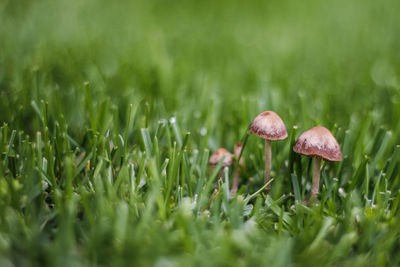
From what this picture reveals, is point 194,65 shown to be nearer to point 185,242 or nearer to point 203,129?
point 203,129

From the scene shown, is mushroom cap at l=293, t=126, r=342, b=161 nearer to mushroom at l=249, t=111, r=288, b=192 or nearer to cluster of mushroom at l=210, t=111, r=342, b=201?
cluster of mushroom at l=210, t=111, r=342, b=201

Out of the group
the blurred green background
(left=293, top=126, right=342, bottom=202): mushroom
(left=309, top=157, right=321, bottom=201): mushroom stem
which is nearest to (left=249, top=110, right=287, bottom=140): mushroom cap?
(left=293, top=126, right=342, bottom=202): mushroom

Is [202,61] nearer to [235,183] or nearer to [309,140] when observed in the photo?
[235,183]

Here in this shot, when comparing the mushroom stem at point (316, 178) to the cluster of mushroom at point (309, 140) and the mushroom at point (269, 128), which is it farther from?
the mushroom at point (269, 128)

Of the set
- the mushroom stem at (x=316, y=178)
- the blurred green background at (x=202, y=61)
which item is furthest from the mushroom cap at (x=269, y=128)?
the blurred green background at (x=202, y=61)

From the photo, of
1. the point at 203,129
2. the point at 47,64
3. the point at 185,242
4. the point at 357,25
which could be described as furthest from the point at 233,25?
the point at 185,242

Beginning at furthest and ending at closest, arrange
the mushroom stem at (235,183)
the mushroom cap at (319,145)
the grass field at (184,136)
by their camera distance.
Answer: the mushroom stem at (235,183) → the mushroom cap at (319,145) → the grass field at (184,136)

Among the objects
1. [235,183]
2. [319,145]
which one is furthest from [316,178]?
[235,183]
